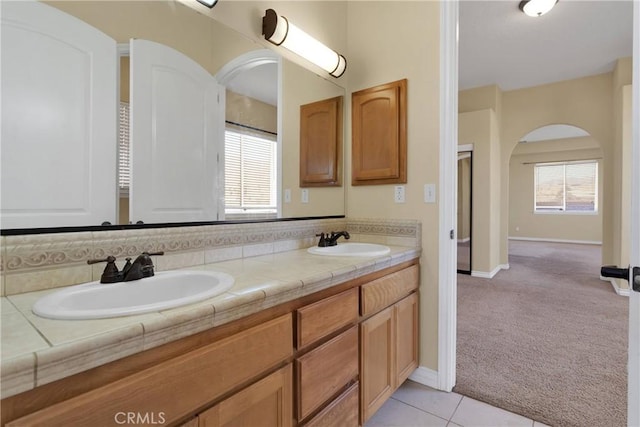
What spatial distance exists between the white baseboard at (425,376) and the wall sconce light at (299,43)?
6.58 ft

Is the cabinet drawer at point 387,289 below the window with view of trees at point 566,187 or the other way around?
below

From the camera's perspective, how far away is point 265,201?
5.74ft

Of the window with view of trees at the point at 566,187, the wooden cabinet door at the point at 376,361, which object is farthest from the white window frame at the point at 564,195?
the wooden cabinet door at the point at 376,361

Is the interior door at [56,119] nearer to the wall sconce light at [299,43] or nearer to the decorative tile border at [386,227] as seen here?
the wall sconce light at [299,43]

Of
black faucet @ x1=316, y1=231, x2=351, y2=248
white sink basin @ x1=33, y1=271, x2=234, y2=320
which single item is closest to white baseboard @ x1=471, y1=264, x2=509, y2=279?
black faucet @ x1=316, y1=231, x2=351, y2=248

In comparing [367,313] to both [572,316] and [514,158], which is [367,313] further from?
[514,158]

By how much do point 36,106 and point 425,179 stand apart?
1799 mm

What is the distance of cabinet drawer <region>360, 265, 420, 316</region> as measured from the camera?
1.42 m

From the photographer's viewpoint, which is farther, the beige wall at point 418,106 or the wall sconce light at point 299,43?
the beige wall at point 418,106

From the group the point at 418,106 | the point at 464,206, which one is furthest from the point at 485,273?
the point at 418,106

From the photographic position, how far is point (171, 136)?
1.31 metres

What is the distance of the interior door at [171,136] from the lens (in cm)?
120

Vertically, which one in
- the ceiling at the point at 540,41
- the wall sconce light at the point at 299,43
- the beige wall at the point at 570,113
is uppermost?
the ceiling at the point at 540,41

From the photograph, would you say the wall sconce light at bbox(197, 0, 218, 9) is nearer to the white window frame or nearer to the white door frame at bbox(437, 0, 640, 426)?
the white door frame at bbox(437, 0, 640, 426)
